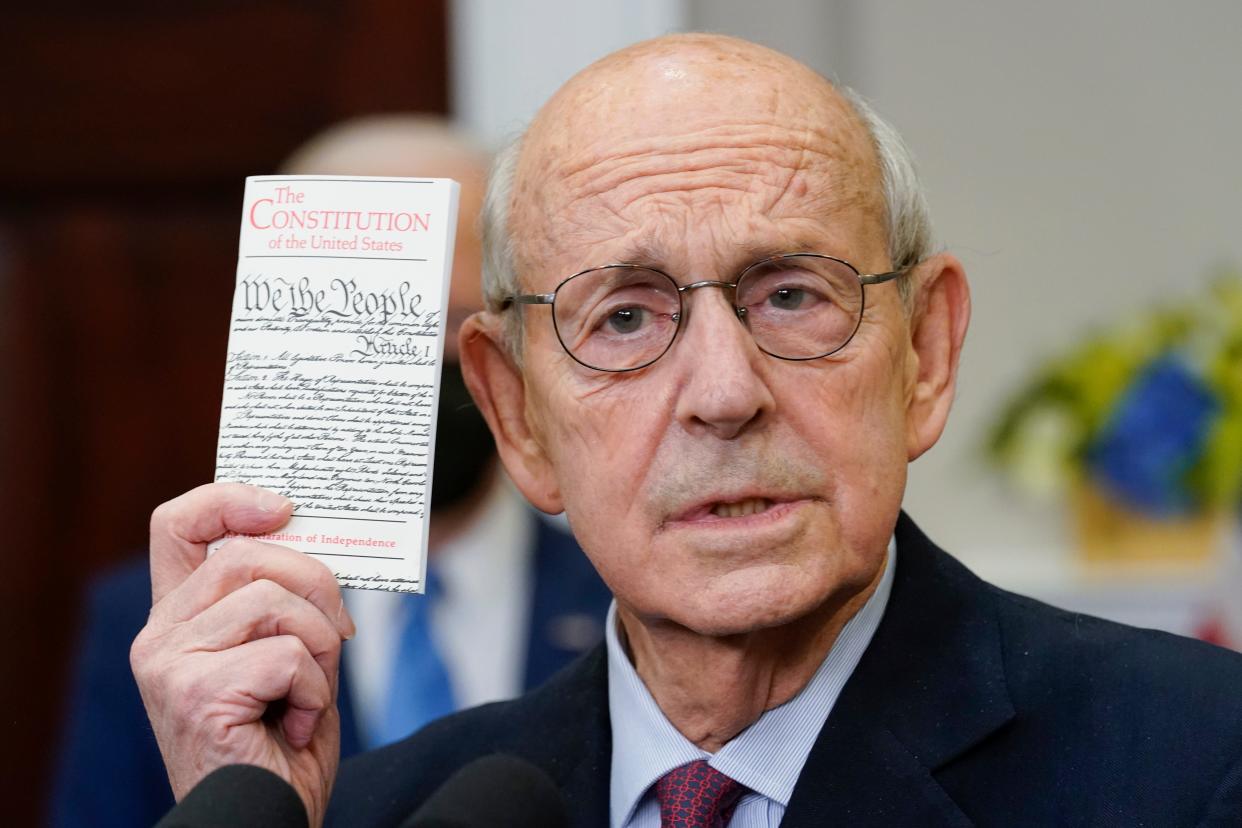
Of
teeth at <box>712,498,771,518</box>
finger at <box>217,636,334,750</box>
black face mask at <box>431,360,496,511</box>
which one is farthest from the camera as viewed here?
black face mask at <box>431,360,496,511</box>

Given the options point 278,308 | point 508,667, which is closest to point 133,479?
point 508,667

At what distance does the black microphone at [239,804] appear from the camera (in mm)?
1472

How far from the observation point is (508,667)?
371cm

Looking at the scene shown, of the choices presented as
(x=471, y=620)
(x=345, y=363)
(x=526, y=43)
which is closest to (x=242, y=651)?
(x=345, y=363)

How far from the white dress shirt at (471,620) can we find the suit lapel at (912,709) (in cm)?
146

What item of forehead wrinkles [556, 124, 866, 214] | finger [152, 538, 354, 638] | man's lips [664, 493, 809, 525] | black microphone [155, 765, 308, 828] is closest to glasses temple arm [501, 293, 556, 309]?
forehead wrinkles [556, 124, 866, 214]

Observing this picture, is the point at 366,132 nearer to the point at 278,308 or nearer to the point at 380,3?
the point at 380,3

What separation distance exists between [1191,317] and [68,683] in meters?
3.28

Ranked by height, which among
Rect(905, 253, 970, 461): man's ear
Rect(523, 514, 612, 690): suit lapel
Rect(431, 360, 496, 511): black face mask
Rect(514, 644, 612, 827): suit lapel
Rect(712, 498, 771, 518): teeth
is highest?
Rect(905, 253, 970, 461): man's ear

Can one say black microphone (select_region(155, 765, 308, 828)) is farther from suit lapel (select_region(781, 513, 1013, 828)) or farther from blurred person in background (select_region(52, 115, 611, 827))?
blurred person in background (select_region(52, 115, 611, 827))

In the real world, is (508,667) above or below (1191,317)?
below

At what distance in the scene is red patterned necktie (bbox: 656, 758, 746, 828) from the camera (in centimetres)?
220

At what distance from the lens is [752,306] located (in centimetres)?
220

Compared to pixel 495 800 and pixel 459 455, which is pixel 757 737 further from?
pixel 459 455
